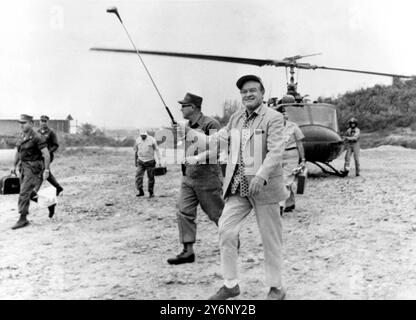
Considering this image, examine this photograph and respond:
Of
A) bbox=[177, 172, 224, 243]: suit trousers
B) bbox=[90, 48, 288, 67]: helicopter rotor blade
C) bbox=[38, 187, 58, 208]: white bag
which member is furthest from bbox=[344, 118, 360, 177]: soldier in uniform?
bbox=[177, 172, 224, 243]: suit trousers

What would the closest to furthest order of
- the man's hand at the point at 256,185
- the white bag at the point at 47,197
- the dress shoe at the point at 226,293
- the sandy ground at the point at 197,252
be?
the man's hand at the point at 256,185 < the dress shoe at the point at 226,293 < the sandy ground at the point at 197,252 < the white bag at the point at 47,197

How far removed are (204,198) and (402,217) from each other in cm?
321

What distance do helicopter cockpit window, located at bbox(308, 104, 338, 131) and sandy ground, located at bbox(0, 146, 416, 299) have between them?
3.74 m

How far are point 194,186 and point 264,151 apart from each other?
4.91ft

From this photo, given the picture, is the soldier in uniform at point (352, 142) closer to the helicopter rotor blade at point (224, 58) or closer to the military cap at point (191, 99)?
the helicopter rotor blade at point (224, 58)

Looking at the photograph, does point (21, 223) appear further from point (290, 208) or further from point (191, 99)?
point (290, 208)

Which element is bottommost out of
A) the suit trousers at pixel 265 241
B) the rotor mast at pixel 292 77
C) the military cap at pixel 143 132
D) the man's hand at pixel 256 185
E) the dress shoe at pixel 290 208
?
the dress shoe at pixel 290 208

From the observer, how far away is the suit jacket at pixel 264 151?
3.95 m

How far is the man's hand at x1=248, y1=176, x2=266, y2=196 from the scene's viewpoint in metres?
3.77

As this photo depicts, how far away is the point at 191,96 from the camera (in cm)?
538

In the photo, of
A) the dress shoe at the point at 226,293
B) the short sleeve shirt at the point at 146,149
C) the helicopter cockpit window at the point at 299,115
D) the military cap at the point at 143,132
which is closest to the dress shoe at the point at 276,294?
the dress shoe at the point at 226,293

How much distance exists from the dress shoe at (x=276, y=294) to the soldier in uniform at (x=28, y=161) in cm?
481

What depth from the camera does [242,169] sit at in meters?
4.07
